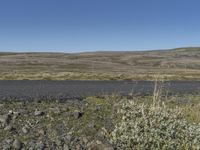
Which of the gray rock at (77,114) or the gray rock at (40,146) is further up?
the gray rock at (77,114)

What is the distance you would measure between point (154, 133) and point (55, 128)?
2.87 meters

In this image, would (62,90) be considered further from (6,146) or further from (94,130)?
(6,146)

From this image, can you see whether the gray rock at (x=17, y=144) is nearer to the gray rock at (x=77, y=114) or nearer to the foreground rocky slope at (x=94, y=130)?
the foreground rocky slope at (x=94, y=130)

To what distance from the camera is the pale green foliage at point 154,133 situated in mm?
9945

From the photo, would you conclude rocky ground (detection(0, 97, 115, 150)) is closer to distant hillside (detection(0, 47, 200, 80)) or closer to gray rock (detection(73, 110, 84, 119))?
gray rock (detection(73, 110, 84, 119))

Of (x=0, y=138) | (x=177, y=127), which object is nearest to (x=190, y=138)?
(x=177, y=127)

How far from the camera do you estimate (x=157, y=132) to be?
1020cm

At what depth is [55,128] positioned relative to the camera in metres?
11.6


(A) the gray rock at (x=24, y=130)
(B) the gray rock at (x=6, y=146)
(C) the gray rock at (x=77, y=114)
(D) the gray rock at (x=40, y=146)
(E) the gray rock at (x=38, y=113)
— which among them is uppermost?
(E) the gray rock at (x=38, y=113)

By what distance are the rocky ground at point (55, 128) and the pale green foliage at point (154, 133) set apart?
0.43 meters

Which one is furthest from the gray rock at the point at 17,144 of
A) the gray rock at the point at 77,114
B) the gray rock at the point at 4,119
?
the gray rock at the point at 77,114

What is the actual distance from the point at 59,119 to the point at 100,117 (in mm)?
1302

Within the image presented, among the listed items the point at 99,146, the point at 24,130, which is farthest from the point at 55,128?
the point at 99,146

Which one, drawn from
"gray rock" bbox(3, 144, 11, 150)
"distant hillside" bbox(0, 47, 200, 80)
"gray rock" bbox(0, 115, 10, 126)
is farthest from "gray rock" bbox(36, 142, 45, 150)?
"distant hillside" bbox(0, 47, 200, 80)
